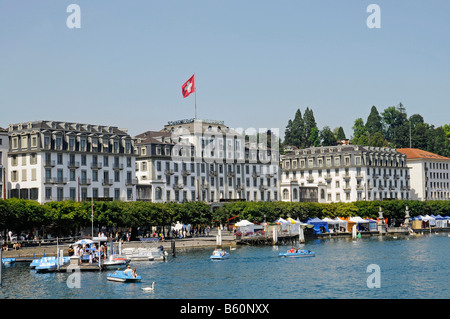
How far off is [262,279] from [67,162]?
55.1 meters

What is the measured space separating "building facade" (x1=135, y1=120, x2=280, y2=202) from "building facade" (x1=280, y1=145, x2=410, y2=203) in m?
12.4

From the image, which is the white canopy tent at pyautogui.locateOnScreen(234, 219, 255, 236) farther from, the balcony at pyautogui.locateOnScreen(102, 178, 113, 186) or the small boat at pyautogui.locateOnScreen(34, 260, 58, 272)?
the small boat at pyautogui.locateOnScreen(34, 260, 58, 272)

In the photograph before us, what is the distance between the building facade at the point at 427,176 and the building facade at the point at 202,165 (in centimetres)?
5200

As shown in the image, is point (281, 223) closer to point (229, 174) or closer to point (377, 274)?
point (229, 174)

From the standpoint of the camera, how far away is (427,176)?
186 meters

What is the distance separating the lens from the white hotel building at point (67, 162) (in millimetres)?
106875

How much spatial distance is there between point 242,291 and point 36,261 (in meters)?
25.5

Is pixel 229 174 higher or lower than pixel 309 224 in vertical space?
higher

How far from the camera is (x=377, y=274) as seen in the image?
6844cm

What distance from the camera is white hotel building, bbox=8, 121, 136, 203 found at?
106875mm

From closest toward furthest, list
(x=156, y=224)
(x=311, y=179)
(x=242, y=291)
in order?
(x=242, y=291) < (x=156, y=224) < (x=311, y=179)

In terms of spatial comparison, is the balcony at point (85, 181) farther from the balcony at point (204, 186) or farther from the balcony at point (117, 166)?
the balcony at point (204, 186)
